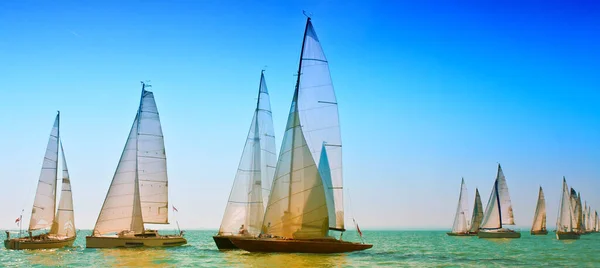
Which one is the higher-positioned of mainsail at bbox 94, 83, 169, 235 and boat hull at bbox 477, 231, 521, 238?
mainsail at bbox 94, 83, 169, 235

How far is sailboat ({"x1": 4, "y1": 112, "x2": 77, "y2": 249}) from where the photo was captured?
4858 centimetres

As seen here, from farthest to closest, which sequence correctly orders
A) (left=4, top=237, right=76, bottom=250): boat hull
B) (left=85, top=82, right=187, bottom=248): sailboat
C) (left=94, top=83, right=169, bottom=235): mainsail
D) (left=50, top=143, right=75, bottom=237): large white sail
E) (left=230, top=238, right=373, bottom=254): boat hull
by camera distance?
(left=50, top=143, right=75, bottom=237): large white sail → (left=94, top=83, right=169, bottom=235): mainsail → (left=85, top=82, right=187, bottom=248): sailboat → (left=4, top=237, right=76, bottom=250): boat hull → (left=230, top=238, right=373, bottom=254): boat hull

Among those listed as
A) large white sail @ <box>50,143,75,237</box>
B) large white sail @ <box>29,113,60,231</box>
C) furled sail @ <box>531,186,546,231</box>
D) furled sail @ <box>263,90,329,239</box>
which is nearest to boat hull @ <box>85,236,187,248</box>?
large white sail @ <box>50,143,75,237</box>

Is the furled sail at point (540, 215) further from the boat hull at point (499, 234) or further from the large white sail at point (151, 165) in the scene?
the large white sail at point (151, 165)

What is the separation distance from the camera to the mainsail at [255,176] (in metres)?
48.2

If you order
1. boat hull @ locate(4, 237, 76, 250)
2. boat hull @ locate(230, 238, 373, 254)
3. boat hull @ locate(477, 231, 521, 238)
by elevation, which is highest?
boat hull @ locate(230, 238, 373, 254)

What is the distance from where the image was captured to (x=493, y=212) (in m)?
89.7

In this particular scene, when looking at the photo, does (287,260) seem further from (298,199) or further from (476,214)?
(476,214)

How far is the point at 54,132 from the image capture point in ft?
172

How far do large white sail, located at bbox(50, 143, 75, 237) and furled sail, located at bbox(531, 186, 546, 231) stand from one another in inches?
3220

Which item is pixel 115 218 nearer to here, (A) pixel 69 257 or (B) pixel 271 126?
(A) pixel 69 257

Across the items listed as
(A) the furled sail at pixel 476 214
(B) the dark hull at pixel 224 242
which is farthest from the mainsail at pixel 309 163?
(A) the furled sail at pixel 476 214

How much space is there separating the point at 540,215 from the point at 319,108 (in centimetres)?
8558

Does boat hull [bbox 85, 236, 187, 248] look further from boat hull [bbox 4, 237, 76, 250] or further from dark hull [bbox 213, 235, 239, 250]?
dark hull [bbox 213, 235, 239, 250]
